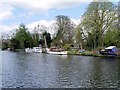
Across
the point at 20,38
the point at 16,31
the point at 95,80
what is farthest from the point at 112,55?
the point at 16,31

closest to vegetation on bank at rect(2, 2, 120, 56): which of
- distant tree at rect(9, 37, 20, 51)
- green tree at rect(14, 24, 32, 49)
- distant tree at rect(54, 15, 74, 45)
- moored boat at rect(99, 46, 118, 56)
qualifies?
distant tree at rect(54, 15, 74, 45)

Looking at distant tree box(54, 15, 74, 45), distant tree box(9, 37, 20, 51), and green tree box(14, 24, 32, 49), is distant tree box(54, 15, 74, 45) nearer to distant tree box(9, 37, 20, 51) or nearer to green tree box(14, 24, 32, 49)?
green tree box(14, 24, 32, 49)

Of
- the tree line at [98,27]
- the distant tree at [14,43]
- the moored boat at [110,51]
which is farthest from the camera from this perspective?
the distant tree at [14,43]

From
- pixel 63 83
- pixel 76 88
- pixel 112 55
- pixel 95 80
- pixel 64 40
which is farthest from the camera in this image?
pixel 64 40

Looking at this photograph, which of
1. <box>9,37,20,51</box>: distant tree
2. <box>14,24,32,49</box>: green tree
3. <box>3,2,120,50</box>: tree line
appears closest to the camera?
<box>3,2,120,50</box>: tree line

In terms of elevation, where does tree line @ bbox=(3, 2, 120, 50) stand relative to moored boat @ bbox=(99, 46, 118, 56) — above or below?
above

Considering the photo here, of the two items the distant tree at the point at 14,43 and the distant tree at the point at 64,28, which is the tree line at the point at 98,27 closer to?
the distant tree at the point at 64,28

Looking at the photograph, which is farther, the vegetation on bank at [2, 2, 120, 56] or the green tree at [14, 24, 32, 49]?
the green tree at [14, 24, 32, 49]

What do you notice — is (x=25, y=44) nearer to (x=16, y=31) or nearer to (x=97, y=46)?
(x=16, y=31)

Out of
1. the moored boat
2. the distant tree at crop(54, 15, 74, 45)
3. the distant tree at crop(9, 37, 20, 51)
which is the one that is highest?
the distant tree at crop(54, 15, 74, 45)

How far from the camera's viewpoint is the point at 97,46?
57.5 m

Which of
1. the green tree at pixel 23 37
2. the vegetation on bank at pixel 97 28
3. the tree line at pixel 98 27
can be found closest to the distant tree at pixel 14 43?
the green tree at pixel 23 37

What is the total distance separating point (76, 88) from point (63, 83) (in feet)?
6.44

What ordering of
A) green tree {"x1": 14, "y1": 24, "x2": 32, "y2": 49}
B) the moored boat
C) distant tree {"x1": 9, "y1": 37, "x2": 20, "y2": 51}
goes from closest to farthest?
the moored boat, green tree {"x1": 14, "y1": 24, "x2": 32, "y2": 49}, distant tree {"x1": 9, "y1": 37, "x2": 20, "y2": 51}
